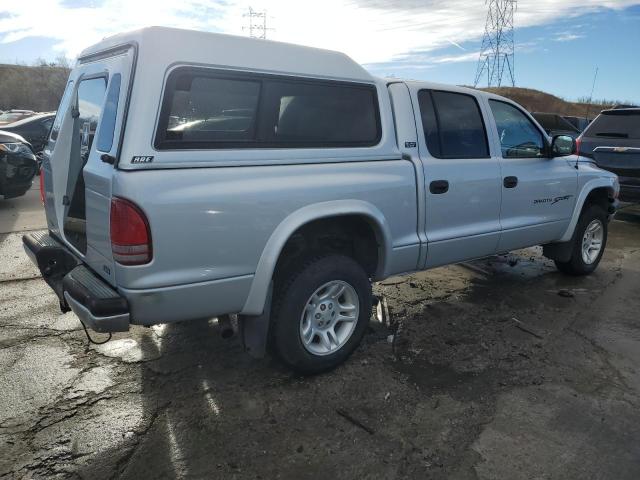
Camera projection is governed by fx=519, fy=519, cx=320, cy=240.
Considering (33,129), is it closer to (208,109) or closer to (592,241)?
(208,109)

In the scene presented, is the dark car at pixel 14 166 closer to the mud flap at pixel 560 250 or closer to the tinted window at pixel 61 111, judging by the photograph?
the tinted window at pixel 61 111

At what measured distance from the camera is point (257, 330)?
306cm

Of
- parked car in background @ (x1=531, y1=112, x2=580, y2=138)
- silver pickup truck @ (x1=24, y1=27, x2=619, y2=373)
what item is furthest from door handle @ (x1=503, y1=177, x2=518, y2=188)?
parked car in background @ (x1=531, y1=112, x2=580, y2=138)

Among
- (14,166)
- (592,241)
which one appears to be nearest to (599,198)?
(592,241)

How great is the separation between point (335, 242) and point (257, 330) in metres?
0.87

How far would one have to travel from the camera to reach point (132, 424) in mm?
2877

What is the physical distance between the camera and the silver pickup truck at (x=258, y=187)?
2.57 metres

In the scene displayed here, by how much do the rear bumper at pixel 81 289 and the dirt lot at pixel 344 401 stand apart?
0.61m

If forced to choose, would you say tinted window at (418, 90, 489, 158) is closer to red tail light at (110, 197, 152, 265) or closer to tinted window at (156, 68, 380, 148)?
tinted window at (156, 68, 380, 148)

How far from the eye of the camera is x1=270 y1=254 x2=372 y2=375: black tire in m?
3.12

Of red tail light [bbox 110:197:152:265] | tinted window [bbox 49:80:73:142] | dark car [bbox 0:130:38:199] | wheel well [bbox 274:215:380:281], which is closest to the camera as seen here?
red tail light [bbox 110:197:152:265]

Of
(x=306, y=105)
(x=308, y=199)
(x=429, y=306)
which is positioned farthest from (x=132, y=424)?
(x=429, y=306)

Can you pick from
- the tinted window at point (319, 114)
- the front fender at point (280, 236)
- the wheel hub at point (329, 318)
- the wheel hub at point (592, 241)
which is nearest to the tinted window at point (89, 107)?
the tinted window at point (319, 114)

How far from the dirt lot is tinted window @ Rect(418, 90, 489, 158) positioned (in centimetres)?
144
